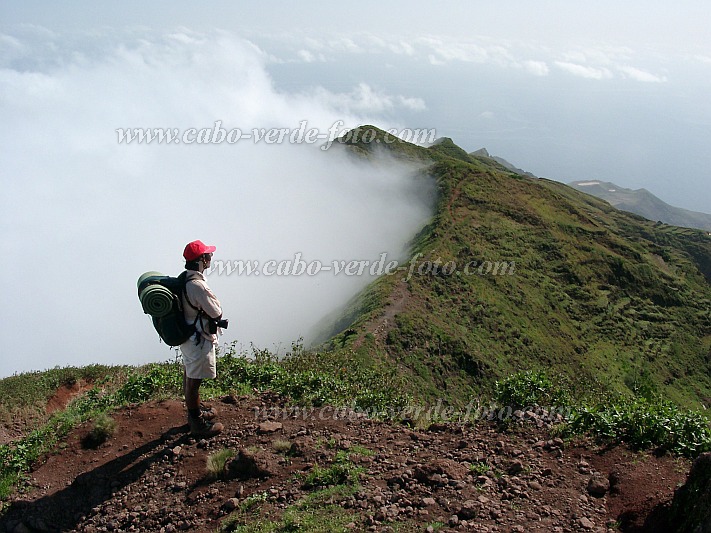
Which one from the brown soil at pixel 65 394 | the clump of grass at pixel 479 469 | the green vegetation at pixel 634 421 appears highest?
the green vegetation at pixel 634 421

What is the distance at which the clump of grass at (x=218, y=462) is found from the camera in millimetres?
7055

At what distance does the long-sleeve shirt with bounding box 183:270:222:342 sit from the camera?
7328mm

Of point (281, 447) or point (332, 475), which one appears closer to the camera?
point (332, 475)

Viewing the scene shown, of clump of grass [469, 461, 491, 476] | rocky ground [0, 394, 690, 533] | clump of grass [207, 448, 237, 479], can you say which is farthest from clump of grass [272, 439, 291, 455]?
clump of grass [469, 461, 491, 476]

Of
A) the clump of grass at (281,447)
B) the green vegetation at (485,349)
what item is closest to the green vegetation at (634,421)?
the green vegetation at (485,349)

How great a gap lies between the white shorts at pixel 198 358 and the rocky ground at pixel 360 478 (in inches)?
39.3

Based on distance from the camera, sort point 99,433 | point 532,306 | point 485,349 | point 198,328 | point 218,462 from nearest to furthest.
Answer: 1. point 218,462
2. point 198,328
3. point 99,433
4. point 485,349
5. point 532,306

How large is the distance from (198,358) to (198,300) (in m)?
0.90

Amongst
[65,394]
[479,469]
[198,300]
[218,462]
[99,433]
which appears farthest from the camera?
[65,394]

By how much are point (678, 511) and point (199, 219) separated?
616 feet

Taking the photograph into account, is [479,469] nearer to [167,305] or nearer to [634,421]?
[634,421]

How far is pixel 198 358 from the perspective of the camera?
772 cm

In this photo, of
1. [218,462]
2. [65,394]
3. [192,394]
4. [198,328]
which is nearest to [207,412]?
[192,394]

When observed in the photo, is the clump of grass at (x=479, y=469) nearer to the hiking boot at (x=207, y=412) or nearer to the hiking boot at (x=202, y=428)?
the hiking boot at (x=202, y=428)
